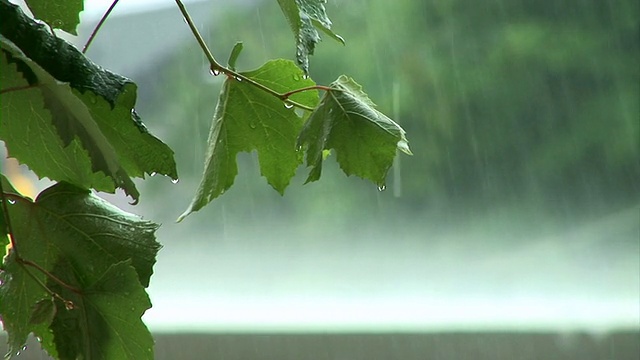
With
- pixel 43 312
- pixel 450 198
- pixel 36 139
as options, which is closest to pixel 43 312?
pixel 43 312

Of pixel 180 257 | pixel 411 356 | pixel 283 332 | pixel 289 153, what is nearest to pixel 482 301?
pixel 411 356

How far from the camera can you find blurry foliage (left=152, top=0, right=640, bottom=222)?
3.33 ft

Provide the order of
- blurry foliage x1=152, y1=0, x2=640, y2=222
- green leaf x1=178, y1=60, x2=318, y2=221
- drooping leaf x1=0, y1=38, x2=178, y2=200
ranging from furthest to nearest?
blurry foliage x1=152, y1=0, x2=640, y2=222, green leaf x1=178, y1=60, x2=318, y2=221, drooping leaf x1=0, y1=38, x2=178, y2=200

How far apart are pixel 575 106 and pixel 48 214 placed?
0.77 meters

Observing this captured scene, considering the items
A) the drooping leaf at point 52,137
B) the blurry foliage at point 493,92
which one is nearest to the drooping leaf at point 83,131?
the drooping leaf at point 52,137

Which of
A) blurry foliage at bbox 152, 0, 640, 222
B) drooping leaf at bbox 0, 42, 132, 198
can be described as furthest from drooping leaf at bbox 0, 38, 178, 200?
blurry foliage at bbox 152, 0, 640, 222

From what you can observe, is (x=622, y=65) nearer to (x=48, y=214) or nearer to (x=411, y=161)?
(x=411, y=161)

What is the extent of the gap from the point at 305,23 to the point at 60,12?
14cm

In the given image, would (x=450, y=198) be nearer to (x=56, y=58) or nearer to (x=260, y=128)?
(x=260, y=128)

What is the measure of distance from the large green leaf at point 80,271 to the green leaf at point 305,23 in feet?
0.40

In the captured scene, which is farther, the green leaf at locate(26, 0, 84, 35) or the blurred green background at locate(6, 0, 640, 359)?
the blurred green background at locate(6, 0, 640, 359)

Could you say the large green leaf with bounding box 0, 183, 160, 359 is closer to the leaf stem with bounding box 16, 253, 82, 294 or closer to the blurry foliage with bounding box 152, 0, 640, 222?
the leaf stem with bounding box 16, 253, 82, 294

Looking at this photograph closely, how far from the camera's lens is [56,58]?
353 mm

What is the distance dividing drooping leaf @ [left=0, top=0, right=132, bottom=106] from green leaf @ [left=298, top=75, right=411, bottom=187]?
0.11 metres
